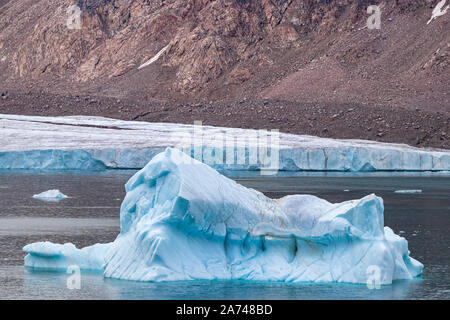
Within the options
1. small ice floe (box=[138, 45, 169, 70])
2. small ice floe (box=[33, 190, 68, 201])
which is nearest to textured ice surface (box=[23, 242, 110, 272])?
small ice floe (box=[33, 190, 68, 201])

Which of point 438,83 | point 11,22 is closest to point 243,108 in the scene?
point 438,83

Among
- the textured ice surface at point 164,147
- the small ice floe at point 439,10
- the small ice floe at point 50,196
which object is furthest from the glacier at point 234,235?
the small ice floe at point 439,10

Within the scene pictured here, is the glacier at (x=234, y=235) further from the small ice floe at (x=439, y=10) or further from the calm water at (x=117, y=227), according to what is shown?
the small ice floe at (x=439, y=10)

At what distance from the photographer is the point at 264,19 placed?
5519 cm

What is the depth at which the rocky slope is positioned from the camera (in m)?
44.5

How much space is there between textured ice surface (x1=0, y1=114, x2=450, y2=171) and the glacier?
63.1ft

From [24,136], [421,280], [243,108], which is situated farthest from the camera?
[243,108]

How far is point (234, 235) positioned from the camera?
9.59 m

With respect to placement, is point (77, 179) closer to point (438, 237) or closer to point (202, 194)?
point (438, 237)

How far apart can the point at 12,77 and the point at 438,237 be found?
162ft

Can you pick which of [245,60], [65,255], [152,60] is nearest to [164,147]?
[65,255]

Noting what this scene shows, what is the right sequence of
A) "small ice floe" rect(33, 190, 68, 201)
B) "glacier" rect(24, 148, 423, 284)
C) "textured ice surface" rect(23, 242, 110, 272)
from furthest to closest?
"small ice floe" rect(33, 190, 68, 201)
"textured ice surface" rect(23, 242, 110, 272)
"glacier" rect(24, 148, 423, 284)

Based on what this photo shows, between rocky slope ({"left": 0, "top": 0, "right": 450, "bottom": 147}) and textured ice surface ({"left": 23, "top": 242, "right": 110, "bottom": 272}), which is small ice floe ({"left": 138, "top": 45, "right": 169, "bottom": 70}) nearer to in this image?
rocky slope ({"left": 0, "top": 0, "right": 450, "bottom": 147})

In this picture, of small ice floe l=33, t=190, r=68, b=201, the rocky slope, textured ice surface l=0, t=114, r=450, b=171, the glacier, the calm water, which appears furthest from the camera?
the rocky slope
